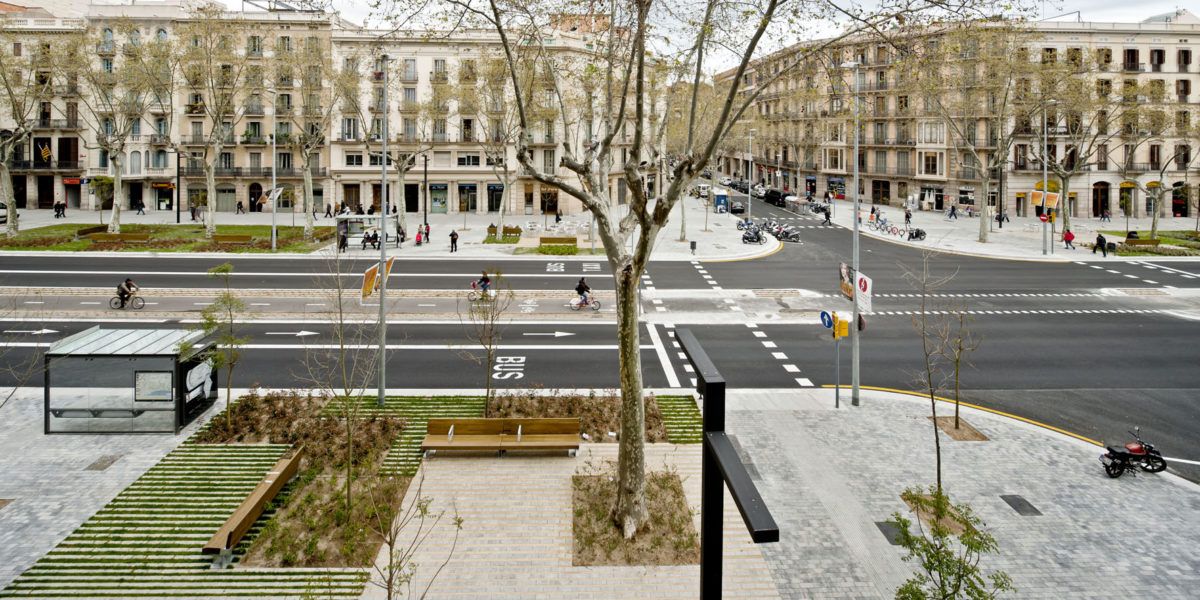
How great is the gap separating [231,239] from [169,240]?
12.0 feet

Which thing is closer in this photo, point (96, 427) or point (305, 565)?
point (305, 565)

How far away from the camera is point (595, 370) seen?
23859 mm

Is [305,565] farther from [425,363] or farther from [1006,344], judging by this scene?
[1006,344]

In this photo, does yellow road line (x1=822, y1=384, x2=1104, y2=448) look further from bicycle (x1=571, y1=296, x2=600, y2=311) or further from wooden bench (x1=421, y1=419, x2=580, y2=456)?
bicycle (x1=571, y1=296, x2=600, y2=311)

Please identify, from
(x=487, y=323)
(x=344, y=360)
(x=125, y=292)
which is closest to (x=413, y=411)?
(x=344, y=360)

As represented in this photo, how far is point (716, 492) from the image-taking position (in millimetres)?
7926

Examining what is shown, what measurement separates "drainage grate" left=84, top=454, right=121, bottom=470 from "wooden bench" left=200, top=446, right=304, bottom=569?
11.1ft

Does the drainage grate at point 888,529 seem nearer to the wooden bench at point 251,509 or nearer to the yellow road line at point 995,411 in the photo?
the yellow road line at point 995,411

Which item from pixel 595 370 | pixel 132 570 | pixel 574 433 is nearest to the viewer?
pixel 132 570

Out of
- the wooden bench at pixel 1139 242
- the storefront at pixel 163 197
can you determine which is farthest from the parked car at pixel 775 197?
the storefront at pixel 163 197

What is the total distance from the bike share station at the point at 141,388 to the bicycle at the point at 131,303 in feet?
42.5

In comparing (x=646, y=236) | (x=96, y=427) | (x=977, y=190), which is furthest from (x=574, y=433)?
(x=977, y=190)

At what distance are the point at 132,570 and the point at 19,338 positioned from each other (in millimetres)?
19059

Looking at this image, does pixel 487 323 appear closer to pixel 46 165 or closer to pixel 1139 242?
pixel 1139 242
